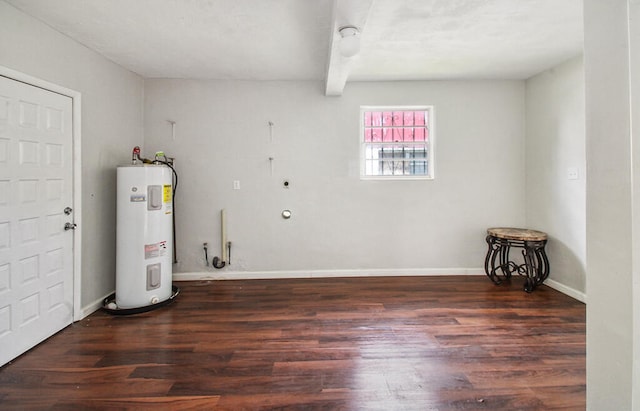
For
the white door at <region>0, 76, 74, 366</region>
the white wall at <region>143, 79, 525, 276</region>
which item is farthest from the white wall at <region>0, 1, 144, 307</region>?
the white wall at <region>143, 79, 525, 276</region>

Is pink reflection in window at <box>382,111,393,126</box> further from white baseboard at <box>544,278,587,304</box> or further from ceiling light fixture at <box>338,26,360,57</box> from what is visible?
white baseboard at <box>544,278,587,304</box>

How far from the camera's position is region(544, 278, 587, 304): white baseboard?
3006 mm

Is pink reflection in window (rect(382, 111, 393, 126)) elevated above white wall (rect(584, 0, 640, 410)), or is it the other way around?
pink reflection in window (rect(382, 111, 393, 126))

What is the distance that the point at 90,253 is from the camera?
2.83 metres

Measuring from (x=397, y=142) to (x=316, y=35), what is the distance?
1819 mm

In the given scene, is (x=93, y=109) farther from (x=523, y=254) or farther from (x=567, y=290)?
(x=567, y=290)

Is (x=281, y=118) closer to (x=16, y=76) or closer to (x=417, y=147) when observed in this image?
(x=417, y=147)

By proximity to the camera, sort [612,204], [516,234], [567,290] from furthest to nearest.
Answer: [516,234]
[567,290]
[612,204]

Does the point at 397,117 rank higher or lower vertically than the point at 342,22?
lower

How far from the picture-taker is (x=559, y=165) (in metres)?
3.30

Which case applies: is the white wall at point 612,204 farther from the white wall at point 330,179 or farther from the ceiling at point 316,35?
the white wall at point 330,179

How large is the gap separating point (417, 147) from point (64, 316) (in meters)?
4.16

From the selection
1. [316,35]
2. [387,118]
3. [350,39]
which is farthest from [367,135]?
[350,39]

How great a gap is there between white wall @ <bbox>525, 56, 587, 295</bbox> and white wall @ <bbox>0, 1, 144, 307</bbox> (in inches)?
193
